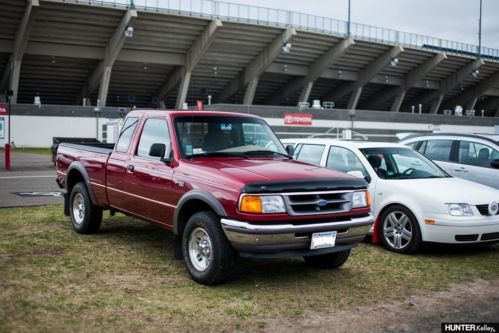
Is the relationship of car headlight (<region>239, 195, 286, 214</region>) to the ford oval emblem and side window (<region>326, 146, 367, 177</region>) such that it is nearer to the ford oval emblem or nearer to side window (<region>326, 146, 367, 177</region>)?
the ford oval emblem

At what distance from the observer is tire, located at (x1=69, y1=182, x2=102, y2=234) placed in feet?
25.4

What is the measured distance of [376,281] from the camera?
5.91m

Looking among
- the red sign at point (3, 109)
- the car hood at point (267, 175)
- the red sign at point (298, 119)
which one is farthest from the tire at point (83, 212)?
the red sign at point (298, 119)

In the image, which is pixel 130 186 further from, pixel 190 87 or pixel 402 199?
pixel 190 87

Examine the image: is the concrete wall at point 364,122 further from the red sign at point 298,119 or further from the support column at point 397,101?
the support column at point 397,101

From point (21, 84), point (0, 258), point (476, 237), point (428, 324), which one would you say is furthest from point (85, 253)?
point (21, 84)

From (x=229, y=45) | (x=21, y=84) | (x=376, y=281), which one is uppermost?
(x=229, y=45)

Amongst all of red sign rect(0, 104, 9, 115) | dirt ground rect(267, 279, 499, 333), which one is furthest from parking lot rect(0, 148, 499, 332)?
red sign rect(0, 104, 9, 115)

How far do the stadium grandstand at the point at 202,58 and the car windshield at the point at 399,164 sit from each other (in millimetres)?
30130

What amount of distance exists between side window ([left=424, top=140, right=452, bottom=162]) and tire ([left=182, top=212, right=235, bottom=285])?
659cm

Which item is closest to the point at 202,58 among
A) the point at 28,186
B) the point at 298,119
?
the point at 298,119

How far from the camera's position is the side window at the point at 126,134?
7066 mm

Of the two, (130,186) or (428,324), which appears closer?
(428,324)

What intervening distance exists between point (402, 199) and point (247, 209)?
308cm
